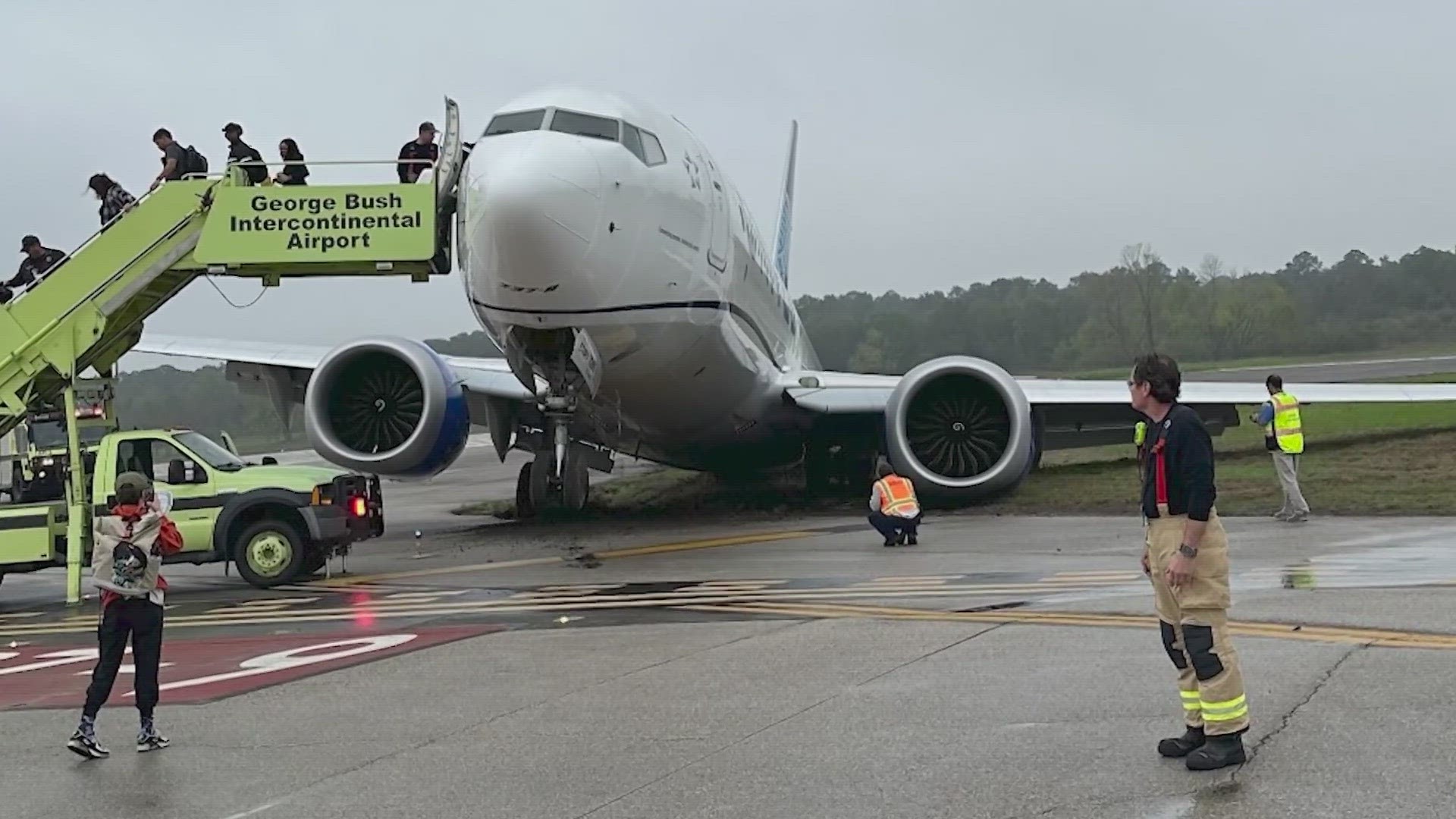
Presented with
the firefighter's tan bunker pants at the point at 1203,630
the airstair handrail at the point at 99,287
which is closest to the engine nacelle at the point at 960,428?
the airstair handrail at the point at 99,287

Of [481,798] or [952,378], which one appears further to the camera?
[952,378]

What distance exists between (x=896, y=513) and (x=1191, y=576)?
9253mm

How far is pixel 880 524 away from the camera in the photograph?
1460cm

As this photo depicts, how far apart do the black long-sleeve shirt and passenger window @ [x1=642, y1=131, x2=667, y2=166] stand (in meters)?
9.06

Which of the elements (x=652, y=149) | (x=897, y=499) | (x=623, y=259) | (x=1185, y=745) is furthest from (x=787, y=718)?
(x=652, y=149)

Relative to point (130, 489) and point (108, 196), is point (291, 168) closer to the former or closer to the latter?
point (108, 196)

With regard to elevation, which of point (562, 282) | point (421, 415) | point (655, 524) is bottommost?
point (655, 524)

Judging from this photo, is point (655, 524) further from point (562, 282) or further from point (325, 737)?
point (325, 737)

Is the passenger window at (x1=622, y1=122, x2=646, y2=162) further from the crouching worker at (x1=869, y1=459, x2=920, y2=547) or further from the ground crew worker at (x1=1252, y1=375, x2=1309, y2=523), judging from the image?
the ground crew worker at (x1=1252, y1=375, x2=1309, y2=523)

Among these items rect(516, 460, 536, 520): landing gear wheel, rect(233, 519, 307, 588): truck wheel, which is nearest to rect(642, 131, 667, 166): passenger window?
rect(233, 519, 307, 588): truck wheel

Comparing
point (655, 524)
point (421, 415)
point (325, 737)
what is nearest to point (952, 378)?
point (655, 524)

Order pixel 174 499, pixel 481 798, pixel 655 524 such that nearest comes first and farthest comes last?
pixel 481 798, pixel 174 499, pixel 655 524

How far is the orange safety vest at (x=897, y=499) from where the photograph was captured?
47.9 ft

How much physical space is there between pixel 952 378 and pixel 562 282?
24.6 feet
